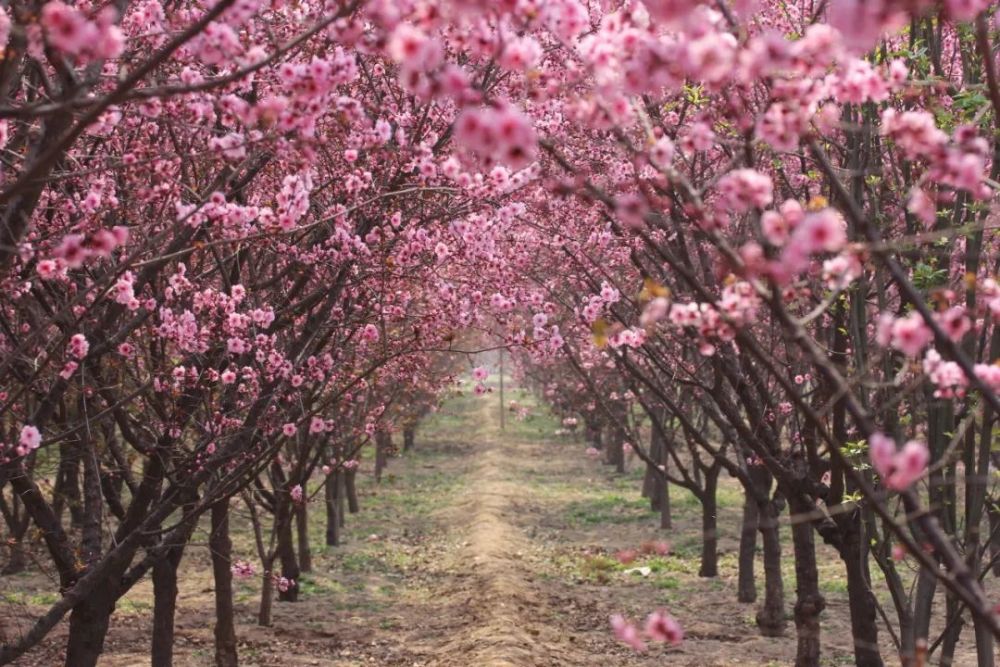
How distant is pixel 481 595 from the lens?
580 inches

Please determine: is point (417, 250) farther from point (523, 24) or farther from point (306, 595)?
point (306, 595)

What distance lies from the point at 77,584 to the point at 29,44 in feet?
14.3

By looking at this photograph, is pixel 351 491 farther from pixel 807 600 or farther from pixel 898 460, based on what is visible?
→ pixel 898 460

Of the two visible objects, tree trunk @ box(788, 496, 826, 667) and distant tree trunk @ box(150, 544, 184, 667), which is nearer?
distant tree trunk @ box(150, 544, 184, 667)

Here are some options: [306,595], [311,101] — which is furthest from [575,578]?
[311,101]

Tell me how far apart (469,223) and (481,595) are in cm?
875

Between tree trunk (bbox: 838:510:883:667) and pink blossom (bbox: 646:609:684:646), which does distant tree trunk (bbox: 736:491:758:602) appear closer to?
tree trunk (bbox: 838:510:883:667)

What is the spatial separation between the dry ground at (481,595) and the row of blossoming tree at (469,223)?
1.71 meters

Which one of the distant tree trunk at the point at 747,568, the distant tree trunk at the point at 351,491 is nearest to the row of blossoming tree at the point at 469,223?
the distant tree trunk at the point at 747,568

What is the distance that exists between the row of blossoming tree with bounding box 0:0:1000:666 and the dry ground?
171 cm

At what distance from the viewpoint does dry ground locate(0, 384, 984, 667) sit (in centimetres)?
1202

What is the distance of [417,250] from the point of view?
24.2 ft

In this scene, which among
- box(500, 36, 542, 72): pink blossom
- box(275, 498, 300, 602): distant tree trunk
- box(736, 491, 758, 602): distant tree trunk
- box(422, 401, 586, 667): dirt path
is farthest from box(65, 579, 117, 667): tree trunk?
box(736, 491, 758, 602): distant tree trunk

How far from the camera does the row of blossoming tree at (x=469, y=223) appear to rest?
2.74 m
